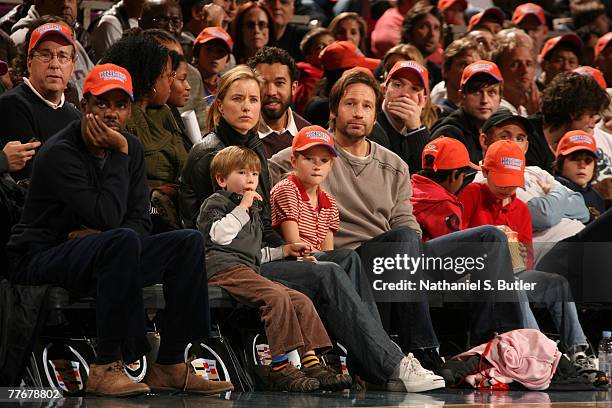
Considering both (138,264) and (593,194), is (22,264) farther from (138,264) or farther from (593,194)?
(593,194)

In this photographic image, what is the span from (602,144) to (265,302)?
3577 millimetres

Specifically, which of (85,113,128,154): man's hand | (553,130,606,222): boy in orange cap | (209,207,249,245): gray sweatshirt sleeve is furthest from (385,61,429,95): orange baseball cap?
(85,113,128,154): man's hand

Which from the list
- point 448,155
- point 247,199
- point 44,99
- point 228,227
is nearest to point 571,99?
point 448,155

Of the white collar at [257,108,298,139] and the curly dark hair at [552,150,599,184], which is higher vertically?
the white collar at [257,108,298,139]

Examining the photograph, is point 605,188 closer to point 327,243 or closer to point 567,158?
point 567,158

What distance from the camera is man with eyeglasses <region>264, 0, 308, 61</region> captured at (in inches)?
360

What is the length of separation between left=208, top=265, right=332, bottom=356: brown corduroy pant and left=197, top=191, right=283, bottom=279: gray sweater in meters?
0.05

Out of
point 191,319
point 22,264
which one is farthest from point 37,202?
point 191,319

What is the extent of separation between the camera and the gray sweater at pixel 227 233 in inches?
206

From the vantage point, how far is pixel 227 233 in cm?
523

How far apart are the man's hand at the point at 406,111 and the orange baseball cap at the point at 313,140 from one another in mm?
1243

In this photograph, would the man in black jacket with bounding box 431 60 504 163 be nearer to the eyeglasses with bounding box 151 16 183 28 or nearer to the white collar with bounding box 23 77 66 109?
the eyeglasses with bounding box 151 16 183 28

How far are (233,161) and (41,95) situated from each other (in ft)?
3.58

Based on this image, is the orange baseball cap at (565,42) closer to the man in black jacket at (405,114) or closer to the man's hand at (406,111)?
the man in black jacket at (405,114)
